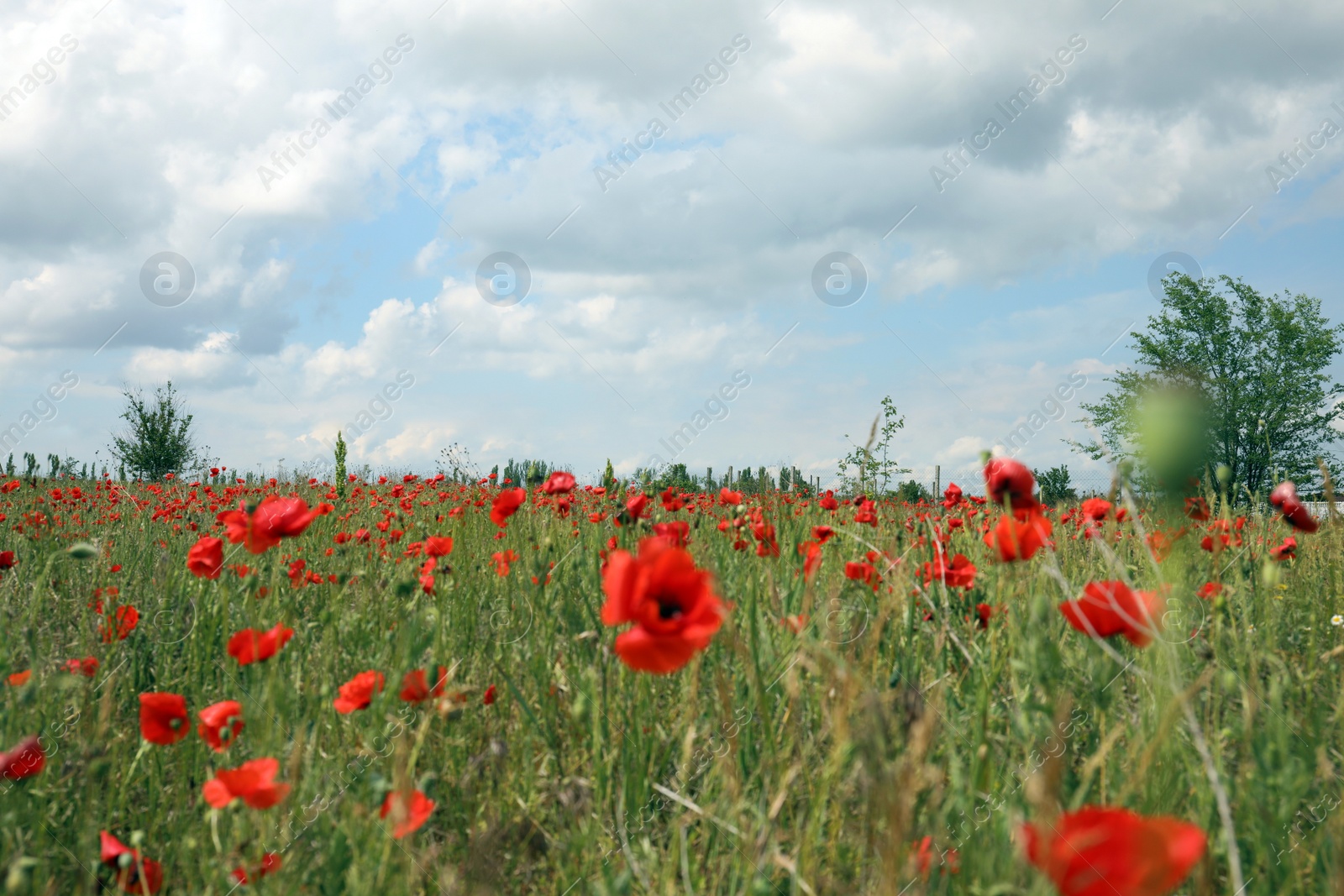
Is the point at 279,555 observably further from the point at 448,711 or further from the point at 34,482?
the point at 448,711

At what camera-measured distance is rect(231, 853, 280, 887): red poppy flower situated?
118cm

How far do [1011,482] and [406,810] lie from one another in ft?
4.24

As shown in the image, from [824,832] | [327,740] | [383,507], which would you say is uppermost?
[383,507]

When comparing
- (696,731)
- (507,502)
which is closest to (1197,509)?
(696,731)

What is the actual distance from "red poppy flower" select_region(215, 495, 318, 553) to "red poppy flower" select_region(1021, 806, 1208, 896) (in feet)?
5.51

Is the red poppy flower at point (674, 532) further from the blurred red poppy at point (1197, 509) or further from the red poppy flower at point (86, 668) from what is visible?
the blurred red poppy at point (1197, 509)

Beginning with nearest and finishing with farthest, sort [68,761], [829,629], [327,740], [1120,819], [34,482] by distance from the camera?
1. [1120,819]
2. [829,629]
3. [68,761]
4. [327,740]
5. [34,482]

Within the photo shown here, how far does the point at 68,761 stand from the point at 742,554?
2.41 metres

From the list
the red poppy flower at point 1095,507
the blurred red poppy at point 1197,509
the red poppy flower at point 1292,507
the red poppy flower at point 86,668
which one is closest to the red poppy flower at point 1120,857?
the red poppy flower at point 1292,507

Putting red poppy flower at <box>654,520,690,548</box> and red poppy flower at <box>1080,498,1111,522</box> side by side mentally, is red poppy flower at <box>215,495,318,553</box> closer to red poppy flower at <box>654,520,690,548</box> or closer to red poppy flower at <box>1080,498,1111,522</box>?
red poppy flower at <box>654,520,690,548</box>

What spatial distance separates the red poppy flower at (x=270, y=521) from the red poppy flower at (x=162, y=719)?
0.36 meters

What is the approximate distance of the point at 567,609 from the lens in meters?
2.49

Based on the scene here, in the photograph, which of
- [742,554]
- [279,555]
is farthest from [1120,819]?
[279,555]

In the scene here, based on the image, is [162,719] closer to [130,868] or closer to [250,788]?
[130,868]
